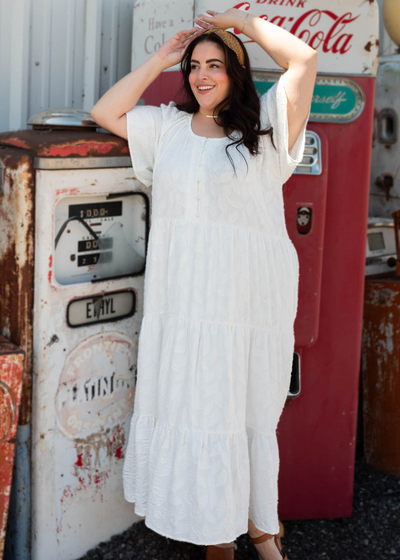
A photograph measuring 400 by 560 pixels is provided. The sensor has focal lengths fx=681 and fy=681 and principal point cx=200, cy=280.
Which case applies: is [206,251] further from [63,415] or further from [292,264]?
[63,415]

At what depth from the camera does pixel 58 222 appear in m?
2.27

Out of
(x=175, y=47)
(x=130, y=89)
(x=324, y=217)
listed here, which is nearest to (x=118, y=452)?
(x=324, y=217)

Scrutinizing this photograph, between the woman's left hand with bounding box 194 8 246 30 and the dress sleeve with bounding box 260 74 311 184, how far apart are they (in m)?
0.25

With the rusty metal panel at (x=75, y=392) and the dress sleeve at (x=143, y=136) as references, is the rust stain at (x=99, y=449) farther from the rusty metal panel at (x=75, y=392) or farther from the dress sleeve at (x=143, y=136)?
the dress sleeve at (x=143, y=136)

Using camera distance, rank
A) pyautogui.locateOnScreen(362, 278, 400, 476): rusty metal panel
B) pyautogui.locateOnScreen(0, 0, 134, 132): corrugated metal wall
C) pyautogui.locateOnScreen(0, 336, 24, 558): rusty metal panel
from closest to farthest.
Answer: pyautogui.locateOnScreen(0, 336, 24, 558): rusty metal panel
pyautogui.locateOnScreen(0, 0, 134, 132): corrugated metal wall
pyautogui.locateOnScreen(362, 278, 400, 476): rusty metal panel

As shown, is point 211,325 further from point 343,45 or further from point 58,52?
point 58,52

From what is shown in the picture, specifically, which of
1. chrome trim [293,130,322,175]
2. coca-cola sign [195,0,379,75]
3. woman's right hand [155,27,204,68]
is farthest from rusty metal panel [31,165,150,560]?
coca-cola sign [195,0,379,75]

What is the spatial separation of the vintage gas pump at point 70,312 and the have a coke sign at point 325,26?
26.8 inches

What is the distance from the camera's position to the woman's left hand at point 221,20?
2271 mm

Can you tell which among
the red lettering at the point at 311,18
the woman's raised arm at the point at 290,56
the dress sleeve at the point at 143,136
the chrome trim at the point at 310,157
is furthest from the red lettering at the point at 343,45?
the dress sleeve at the point at 143,136

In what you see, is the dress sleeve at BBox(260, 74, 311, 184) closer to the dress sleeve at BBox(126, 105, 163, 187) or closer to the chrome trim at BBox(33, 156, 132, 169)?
the dress sleeve at BBox(126, 105, 163, 187)

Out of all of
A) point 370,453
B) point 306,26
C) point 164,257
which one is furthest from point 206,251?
point 370,453

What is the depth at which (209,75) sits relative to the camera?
2246mm

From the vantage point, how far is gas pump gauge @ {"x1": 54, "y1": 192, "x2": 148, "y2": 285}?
2305 mm
